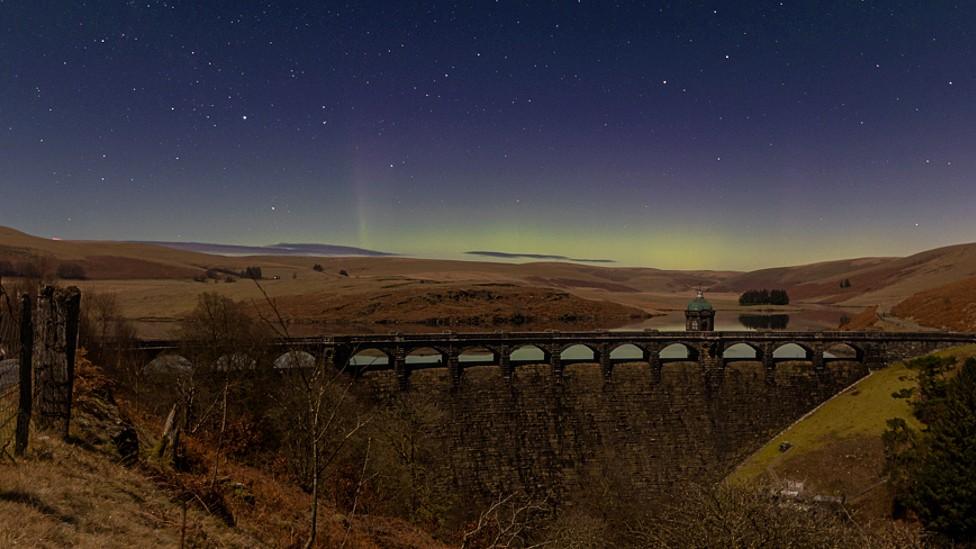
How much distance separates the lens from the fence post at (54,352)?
12695 mm

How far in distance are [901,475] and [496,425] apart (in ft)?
116

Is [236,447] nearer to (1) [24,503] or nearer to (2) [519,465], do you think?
(1) [24,503]

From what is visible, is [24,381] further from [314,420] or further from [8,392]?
[314,420]

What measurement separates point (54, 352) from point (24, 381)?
1.17 m

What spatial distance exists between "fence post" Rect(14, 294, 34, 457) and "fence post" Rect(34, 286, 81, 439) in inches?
24.7

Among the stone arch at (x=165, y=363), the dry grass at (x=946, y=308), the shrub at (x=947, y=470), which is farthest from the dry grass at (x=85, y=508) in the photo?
the dry grass at (x=946, y=308)

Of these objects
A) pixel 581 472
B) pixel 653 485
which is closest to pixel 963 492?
pixel 653 485

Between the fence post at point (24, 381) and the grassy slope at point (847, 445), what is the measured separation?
157 feet

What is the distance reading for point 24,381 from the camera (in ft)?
38.7

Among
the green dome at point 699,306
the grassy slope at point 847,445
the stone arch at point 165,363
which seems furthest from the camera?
the green dome at point 699,306

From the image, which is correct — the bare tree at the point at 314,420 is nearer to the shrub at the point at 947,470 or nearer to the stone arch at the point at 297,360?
the stone arch at the point at 297,360

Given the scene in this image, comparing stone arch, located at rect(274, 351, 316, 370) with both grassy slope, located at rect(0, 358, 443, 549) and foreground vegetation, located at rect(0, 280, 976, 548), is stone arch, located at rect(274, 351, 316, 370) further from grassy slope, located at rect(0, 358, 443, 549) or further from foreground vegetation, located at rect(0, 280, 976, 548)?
grassy slope, located at rect(0, 358, 443, 549)

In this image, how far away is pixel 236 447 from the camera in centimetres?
2458

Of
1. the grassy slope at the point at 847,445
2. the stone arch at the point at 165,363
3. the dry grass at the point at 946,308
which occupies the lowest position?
the grassy slope at the point at 847,445
